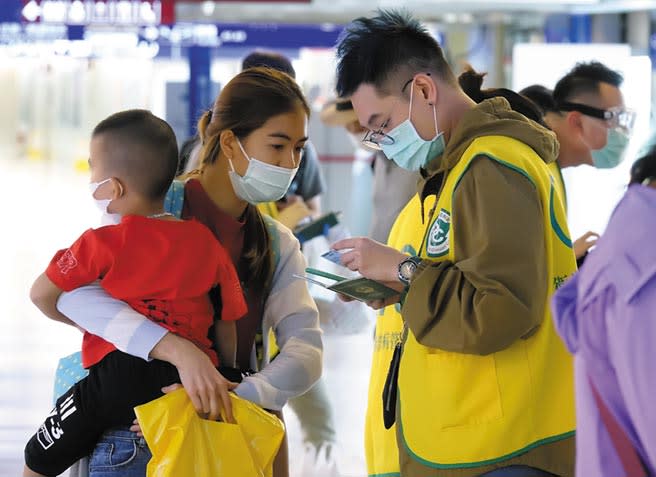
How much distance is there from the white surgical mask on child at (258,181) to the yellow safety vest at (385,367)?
1.05 feet

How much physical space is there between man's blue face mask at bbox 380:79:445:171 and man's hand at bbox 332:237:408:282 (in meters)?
0.21

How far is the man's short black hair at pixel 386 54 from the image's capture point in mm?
2258

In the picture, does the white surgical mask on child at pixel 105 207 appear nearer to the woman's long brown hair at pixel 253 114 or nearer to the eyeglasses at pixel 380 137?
the woman's long brown hair at pixel 253 114

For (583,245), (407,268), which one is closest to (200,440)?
A: (407,268)

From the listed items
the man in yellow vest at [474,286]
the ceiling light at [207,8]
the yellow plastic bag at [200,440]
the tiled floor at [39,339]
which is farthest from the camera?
the ceiling light at [207,8]

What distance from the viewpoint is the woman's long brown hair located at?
246 cm

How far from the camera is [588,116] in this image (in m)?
3.76

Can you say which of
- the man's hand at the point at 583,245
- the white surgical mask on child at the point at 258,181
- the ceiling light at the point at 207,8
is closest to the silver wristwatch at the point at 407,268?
the white surgical mask on child at the point at 258,181

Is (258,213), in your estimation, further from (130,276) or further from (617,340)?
(617,340)

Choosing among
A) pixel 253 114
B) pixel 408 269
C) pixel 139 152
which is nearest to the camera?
pixel 408 269

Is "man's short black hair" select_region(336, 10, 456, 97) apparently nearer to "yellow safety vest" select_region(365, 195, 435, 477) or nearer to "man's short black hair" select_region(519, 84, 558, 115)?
"yellow safety vest" select_region(365, 195, 435, 477)

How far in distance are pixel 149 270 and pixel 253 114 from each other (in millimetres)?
495

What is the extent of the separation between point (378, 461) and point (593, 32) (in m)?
9.72

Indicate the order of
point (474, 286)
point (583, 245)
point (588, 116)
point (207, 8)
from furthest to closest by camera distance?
point (207, 8)
point (588, 116)
point (583, 245)
point (474, 286)
